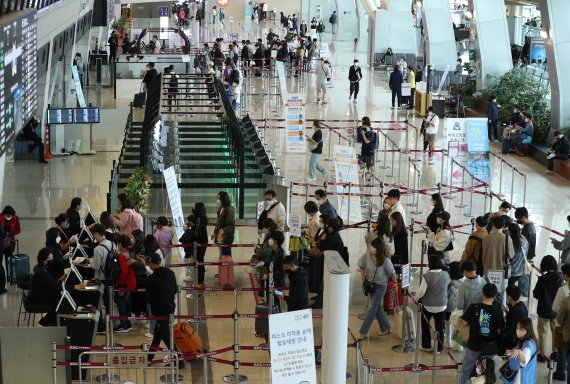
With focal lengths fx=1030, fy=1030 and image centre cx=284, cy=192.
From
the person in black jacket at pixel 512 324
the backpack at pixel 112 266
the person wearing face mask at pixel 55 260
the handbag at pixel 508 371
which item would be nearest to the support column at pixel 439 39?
the person wearing face mask at pixel 55 260

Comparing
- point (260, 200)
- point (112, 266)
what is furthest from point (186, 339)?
point (260, 200)

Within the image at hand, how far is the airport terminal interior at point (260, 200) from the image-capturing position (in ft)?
36.0

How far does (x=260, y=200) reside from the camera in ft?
59.9

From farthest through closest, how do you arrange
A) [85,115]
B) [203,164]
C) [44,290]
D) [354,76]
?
[354,76] < [85,115] < [203,164] < [44,290]

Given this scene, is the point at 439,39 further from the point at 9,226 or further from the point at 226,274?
the point at 9,226

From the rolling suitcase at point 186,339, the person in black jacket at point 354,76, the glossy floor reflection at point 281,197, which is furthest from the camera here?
the person in black jacket at point 354,76

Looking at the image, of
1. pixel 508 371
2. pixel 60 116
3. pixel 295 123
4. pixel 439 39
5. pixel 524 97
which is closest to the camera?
pixel 508 371

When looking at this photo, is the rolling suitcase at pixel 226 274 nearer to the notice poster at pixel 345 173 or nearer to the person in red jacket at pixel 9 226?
the person in red jacket at pixel 9 226

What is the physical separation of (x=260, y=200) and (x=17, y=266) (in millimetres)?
5024

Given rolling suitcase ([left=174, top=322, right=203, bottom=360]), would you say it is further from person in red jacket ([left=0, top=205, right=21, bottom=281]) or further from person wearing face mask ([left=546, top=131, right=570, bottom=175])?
person wearing face mask ([left=546, top=131, right=570, bottom=175])

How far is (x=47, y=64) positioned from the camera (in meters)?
22.6

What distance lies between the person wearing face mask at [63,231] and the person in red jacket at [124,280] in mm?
1685

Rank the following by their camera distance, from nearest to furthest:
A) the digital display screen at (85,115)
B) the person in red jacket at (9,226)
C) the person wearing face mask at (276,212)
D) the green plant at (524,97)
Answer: the person wearing face mask at (276,212)
the person in red jacket at (9,226)
the digital display screen at (85,115)
the green plant at (524,97)

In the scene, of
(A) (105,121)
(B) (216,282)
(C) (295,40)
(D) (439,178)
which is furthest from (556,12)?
(C) (295,40)
